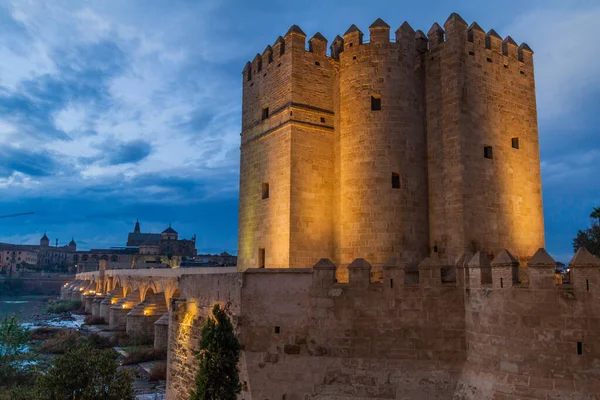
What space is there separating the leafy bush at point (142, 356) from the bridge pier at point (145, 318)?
166 inches

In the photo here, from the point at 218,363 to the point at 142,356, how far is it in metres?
16.6

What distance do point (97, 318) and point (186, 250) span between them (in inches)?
2708

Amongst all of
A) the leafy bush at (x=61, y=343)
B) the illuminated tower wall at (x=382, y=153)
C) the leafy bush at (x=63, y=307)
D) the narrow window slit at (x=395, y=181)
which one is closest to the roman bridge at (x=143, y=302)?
the leafy bush at (x=61, y=343)

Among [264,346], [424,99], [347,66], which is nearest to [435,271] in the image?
[264,346]

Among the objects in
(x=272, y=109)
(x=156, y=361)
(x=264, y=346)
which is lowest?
(x=156, y=361)

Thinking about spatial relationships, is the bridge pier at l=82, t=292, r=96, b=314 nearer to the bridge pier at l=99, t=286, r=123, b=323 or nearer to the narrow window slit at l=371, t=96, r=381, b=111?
the bridge pier at l=99, t=286, r=123, b=323

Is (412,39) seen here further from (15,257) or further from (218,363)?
(15,257)

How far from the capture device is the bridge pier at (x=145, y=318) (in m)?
30.3

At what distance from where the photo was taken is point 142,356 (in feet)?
83.2

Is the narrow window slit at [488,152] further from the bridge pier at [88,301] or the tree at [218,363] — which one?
the bridge pier at [88,301]

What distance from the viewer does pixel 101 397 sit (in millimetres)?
10945

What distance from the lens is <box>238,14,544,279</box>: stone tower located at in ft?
47.5

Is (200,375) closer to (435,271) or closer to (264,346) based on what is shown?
(264,346)

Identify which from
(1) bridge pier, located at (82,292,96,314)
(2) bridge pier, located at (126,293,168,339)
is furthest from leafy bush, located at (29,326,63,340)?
(1) bridge pier, located at (82,292,96,314)
